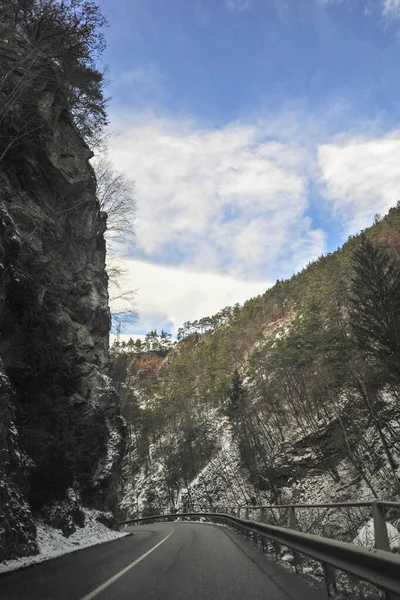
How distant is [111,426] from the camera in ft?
71.7

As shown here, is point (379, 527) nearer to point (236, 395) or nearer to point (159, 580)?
point (159, 580)

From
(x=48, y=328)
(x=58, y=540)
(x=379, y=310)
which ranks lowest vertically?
(x=58, y=540)

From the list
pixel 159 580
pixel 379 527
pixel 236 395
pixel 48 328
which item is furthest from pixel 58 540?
pixel 236 395

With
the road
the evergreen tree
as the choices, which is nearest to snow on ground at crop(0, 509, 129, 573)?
the road

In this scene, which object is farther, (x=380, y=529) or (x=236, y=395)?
(x=236, y=395)

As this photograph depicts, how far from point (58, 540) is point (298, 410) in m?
40.9

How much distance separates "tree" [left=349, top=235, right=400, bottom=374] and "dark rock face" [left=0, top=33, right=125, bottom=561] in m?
16.4

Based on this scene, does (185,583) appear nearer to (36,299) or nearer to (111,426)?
(36,299)

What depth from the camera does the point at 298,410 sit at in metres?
48.5

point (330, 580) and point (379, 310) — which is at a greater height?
point (379, 310)

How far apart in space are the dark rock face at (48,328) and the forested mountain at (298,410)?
49.7 ft

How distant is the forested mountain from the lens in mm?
28328

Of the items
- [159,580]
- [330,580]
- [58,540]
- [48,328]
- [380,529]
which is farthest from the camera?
[48,328]

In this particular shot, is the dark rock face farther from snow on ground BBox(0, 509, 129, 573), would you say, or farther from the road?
the road
